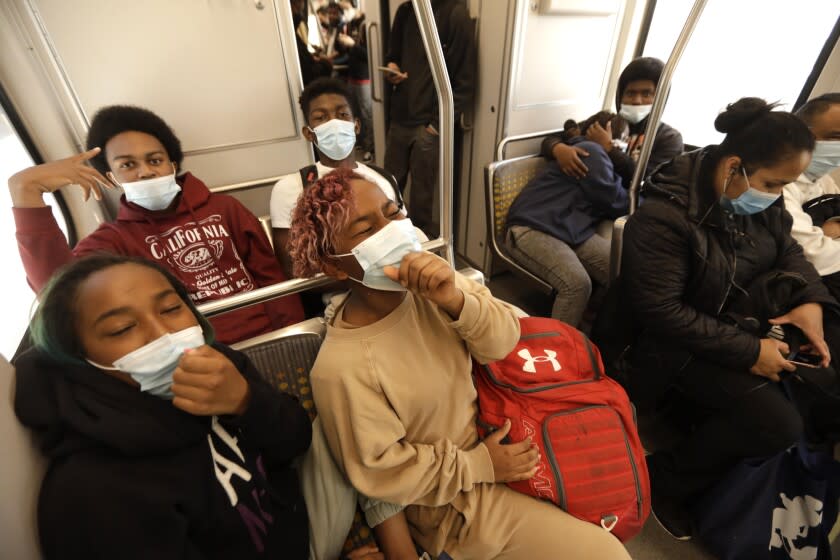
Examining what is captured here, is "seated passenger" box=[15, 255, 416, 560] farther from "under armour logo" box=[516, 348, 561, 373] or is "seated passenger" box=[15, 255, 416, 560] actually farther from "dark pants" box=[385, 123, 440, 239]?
"dark pants" box=[385, 123, 440, 239]

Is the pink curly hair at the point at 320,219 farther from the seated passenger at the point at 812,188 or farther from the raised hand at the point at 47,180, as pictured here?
the seated passenger at the point at 812,188

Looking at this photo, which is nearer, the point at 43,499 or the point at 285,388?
the point at 43,499

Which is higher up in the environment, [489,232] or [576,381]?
[576,381]

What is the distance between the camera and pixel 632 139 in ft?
8.04

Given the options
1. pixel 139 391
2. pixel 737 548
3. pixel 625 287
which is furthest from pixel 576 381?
pixel 139 391

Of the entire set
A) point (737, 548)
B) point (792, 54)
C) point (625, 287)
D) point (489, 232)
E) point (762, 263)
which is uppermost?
point (792, 54)

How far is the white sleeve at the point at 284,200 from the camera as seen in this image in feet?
5.49

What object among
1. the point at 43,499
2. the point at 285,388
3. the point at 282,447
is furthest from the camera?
the point at 285,388

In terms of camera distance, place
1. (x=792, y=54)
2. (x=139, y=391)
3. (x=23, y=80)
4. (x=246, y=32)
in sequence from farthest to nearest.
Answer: (x=792, y=54)
(x=246, y=32)
(x=23, y=80)
(x=139, y=391)

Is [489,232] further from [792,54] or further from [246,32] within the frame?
[792,54]

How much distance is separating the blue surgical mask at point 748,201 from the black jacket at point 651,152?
3.11 ft

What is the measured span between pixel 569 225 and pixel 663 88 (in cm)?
79

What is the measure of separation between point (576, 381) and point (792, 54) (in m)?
2.77

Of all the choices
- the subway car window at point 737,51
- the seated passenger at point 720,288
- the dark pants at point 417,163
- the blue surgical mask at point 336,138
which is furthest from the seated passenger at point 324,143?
the subway car window at point 737,51
